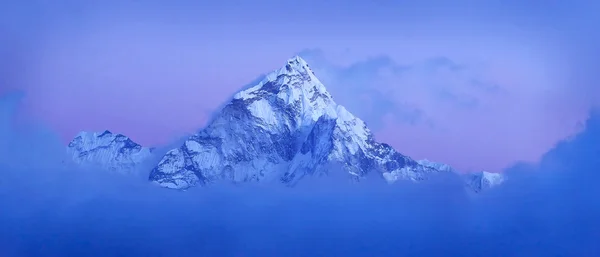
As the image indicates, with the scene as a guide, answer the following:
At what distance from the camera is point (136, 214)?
12912cm

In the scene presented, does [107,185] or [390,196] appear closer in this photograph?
[390,196]

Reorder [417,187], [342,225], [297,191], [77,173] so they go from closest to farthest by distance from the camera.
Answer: [342,225] → [417,187] → [77,173] → [297,191]

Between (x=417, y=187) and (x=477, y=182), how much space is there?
8.97 meters

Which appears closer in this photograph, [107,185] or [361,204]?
[361,204]

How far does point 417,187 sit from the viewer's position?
137375 millimetres

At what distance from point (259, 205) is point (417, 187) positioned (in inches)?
1028

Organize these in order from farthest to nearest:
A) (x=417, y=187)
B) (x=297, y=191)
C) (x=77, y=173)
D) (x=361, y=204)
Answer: (x=297, y=191) < (x=77, y=173) < (x=417, y=187) < (x=361, y=204)

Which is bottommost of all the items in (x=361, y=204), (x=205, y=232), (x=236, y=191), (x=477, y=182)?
(x=205, y=232)

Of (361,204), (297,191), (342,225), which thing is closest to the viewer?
(342,225)

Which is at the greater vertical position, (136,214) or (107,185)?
(107,185)

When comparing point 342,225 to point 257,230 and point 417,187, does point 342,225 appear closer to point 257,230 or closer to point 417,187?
point 257,230

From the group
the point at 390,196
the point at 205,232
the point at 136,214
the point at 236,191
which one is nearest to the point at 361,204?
the point at 390,196

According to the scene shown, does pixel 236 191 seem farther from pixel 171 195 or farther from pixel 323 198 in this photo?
pixel 323 198

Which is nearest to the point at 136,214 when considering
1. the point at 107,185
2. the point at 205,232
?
the point at 205,232
